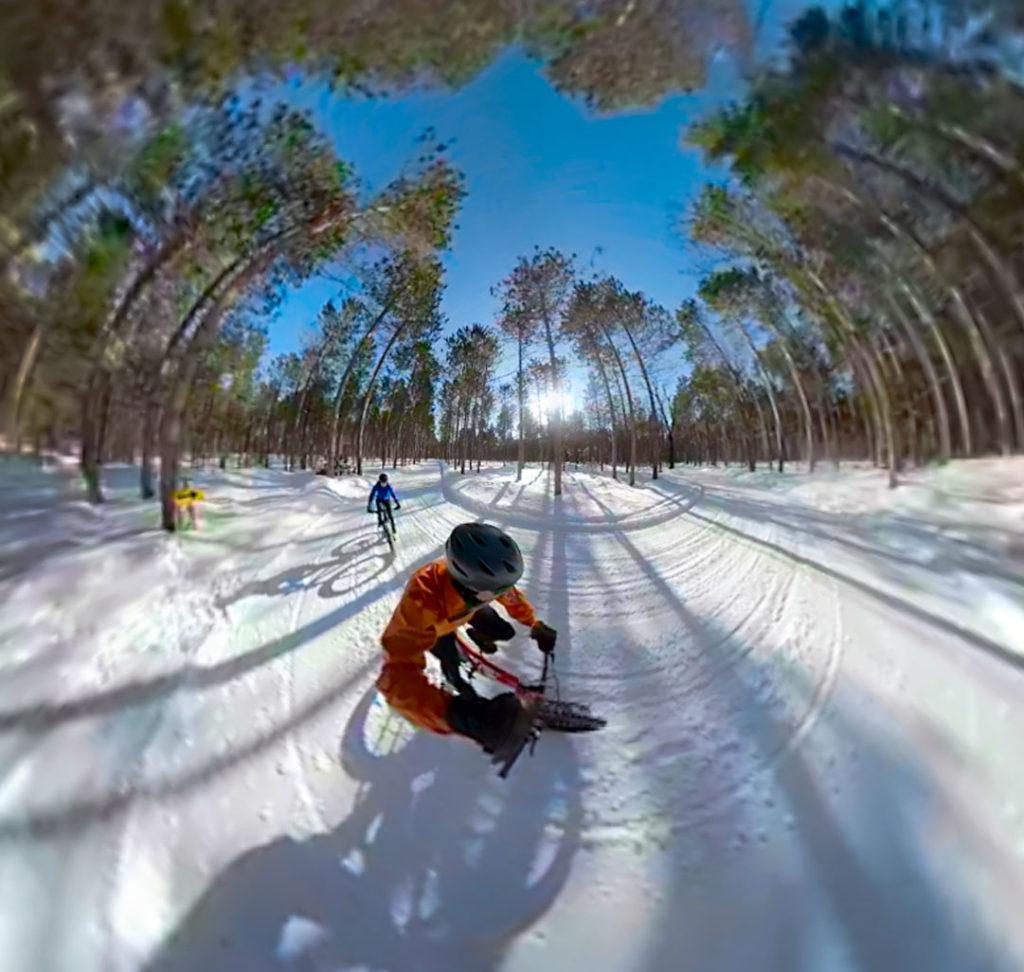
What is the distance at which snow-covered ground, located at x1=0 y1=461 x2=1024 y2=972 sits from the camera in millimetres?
573

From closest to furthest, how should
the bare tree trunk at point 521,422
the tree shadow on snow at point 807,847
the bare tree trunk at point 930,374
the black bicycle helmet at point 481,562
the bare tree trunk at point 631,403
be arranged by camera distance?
the tree shadow on snow at point 807,847 → the bare tree trunk at point 930,374 → the black bicycle helmet at point 481,562 → the bare tree trunk at point 631,403 → the bare tree trunk at point 521,422

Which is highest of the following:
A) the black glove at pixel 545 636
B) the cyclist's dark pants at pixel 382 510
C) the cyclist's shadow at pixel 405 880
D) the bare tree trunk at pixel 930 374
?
the bare tree trunk at pixel 930 374

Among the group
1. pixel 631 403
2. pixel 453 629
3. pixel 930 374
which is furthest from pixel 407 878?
pixel 631 403

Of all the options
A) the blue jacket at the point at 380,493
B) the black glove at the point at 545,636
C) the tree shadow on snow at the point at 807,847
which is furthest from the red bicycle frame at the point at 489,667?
the blue jacket at the point at 380,493

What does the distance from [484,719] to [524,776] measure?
13cm

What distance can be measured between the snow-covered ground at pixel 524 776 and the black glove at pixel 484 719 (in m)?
0.08

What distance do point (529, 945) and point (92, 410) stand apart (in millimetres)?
915

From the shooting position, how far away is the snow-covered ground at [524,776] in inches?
22.5

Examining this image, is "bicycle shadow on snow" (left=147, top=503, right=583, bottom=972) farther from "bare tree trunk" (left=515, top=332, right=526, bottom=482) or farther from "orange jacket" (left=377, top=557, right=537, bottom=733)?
"bare tree trunk" (left=515, top=332, right=526, bottom=482)

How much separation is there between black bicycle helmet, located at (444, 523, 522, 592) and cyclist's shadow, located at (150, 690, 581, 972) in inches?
14.1

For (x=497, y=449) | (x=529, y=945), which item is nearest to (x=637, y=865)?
(x=529, y=945)

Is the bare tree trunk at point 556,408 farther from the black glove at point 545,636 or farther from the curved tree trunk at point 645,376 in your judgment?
the black glove at point 545,636

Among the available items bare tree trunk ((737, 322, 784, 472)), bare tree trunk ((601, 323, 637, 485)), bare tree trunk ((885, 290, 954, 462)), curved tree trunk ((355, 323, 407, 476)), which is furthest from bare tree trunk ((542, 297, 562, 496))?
bare tree trunk ((885, 290, 954, 462))

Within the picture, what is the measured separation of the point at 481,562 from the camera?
1015mm
